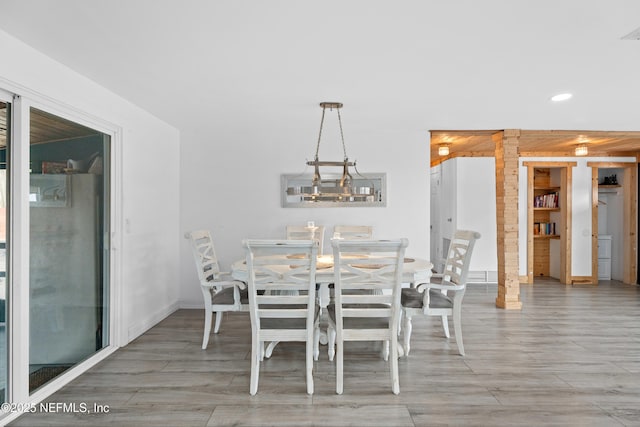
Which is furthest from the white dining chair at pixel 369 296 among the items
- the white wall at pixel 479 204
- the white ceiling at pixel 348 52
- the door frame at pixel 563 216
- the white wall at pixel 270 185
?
the door frame at pixel 563 216

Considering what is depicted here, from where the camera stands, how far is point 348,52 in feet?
8.32

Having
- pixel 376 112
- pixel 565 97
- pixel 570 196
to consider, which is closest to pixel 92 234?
pixel 376 112

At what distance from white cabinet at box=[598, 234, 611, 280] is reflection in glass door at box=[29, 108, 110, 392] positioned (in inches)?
304

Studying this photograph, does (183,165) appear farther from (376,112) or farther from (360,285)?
(360,285)

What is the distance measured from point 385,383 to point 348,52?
2.25m

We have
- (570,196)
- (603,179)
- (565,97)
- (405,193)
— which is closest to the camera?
(565,97)

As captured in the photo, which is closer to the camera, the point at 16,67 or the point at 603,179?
the point at 16,67

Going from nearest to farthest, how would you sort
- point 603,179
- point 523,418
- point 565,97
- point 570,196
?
point 523,418 → point 565,97 → point 570,196 → point 603,179

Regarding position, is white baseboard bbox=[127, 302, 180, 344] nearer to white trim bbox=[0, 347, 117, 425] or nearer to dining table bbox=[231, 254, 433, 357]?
white trim bbox=[0, 347, 117, 425]

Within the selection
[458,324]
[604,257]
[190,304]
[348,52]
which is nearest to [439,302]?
[458,324]

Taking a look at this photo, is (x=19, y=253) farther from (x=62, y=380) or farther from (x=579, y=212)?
(x=579, y=212)

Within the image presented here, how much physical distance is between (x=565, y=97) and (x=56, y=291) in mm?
4433

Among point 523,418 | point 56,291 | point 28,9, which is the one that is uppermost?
point 28,9

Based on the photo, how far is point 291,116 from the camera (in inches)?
169
